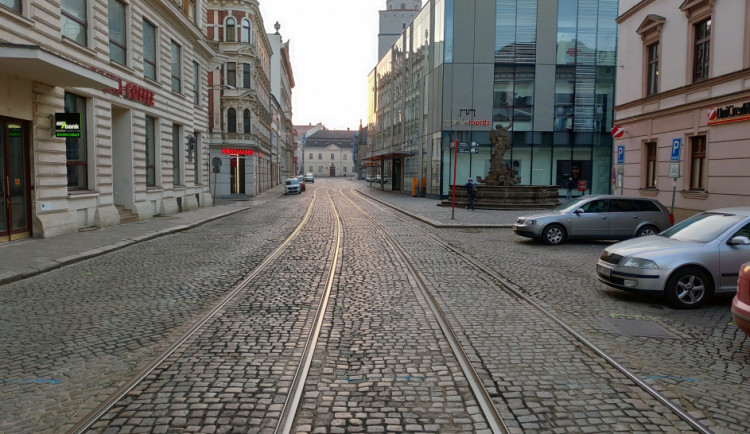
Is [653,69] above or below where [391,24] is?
below

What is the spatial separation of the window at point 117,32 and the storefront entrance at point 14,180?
5.72 metres

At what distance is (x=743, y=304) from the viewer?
5.68 m

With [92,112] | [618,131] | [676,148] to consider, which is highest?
[618,131]

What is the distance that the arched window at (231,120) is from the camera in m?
44.4

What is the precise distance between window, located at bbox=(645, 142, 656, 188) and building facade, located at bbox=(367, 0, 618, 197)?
60.1ft

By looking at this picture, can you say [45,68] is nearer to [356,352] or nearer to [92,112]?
[92,112]

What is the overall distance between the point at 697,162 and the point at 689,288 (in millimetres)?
12196

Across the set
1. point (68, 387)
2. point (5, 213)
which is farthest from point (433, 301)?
point (5, 213)

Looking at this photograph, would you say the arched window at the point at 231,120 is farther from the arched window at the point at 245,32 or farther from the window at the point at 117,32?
the window at the point at 117,32

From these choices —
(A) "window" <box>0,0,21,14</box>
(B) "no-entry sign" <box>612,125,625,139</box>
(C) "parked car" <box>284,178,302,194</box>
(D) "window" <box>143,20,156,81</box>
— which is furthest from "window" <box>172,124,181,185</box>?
(C) "parked car" <box>284,178,302,194</box>

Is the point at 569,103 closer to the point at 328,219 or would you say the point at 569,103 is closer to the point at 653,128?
the point at 653,128

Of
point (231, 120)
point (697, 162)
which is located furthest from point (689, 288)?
point (231, 120)

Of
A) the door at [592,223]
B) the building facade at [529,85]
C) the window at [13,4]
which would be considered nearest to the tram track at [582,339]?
the door at [592,223]

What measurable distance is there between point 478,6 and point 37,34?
3164 centimetres
